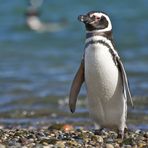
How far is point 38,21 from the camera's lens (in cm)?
2045

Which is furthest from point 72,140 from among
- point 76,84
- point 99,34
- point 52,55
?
point 52,55

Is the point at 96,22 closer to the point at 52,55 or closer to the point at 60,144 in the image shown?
the point at 60,144

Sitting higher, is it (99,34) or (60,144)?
(99,34)

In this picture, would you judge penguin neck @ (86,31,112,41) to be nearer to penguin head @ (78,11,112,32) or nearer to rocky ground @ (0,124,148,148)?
penguin head @ (78,11,112,32)

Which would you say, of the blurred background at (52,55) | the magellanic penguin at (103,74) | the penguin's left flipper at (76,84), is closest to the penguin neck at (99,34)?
the magellanic penguin at (103,74)

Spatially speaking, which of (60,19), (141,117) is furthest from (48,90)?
(60,19)

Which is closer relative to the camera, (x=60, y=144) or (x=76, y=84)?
(x=60, y=144)

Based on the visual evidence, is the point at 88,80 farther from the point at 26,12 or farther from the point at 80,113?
the point at 26,12

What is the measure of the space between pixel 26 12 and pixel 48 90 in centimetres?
1033

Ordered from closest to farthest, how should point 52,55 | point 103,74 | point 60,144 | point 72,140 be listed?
point 60,144 < point 72,140 < point 103,74 < point 52,55

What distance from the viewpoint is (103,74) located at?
602cm

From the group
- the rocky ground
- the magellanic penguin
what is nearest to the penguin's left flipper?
the magellanic penguin

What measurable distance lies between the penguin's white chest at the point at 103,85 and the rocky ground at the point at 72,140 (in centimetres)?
21

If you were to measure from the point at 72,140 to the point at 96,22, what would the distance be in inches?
41.3
